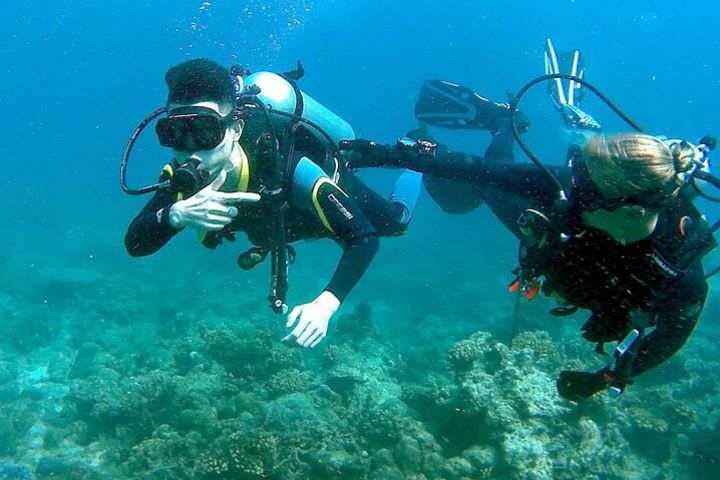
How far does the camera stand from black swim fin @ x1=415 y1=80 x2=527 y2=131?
8.30 meters

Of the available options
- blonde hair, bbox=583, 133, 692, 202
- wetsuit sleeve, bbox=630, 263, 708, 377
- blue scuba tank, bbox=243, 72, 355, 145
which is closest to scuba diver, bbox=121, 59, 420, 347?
blue scuba tank, bbox=243, 72, 355, 145

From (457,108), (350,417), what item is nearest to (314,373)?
(350,417)

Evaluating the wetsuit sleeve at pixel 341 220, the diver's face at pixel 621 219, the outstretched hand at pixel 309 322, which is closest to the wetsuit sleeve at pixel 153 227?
the wetsuit sleeve at pixel 341 220

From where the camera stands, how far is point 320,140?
4.48 meters

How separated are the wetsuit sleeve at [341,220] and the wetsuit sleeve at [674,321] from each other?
6.62 ft

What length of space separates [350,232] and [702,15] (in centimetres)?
10822

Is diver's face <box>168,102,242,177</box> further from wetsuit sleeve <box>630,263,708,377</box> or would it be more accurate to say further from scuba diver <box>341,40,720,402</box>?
wetsuit sleeve <box>630,263,708,377</box>

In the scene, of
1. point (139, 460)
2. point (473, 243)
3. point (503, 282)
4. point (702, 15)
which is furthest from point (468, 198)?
point (702, 15)

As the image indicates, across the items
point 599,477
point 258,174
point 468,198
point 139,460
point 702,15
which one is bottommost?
point 599,477

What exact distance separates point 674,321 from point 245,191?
3.14 meters

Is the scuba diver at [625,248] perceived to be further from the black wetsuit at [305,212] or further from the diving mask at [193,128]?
the diving mask at [193,128]

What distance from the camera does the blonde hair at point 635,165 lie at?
2.49 metres

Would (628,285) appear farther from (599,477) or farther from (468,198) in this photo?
(468,198)

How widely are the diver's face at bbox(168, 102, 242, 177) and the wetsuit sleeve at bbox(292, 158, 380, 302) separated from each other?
1.90ft
